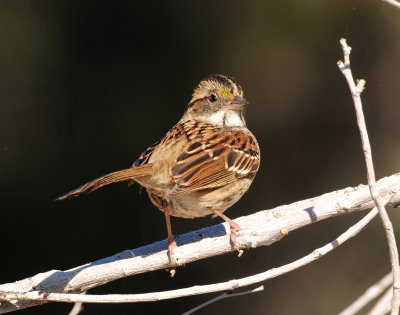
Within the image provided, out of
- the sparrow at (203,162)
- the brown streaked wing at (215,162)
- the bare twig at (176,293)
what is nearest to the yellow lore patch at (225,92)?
the sparrow at (203,162)

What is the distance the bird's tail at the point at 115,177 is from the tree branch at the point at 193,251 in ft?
1.13

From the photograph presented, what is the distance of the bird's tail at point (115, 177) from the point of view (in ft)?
9.08

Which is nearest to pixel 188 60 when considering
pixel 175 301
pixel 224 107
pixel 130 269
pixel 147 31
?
pixel 147 31

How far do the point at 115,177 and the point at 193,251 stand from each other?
49cm

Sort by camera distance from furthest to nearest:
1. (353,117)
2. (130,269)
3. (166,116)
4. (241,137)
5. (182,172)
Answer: (353,117) → (166,116) → (241,137) → (182,172) → (130,269)

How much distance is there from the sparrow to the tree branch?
0.08m

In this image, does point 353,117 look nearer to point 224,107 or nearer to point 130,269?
point 224,107

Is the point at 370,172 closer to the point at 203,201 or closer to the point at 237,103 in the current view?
the point at 203,201

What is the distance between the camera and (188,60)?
18.2ft

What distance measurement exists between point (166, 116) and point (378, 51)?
1915 millimetres

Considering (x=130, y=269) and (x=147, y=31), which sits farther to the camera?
(x=147, y=31)

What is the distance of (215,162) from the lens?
360cm

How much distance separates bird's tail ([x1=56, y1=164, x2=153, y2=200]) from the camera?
277 cm

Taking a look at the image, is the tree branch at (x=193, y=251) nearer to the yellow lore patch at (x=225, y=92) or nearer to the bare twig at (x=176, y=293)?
the bare twig at (x=176, y=293)
